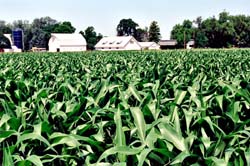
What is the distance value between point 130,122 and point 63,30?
121 meters

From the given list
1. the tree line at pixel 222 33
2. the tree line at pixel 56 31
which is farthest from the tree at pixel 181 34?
the tree line at pixel 56 31

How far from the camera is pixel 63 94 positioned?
168 inches

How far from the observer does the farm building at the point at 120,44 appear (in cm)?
10032

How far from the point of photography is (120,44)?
10131 cm

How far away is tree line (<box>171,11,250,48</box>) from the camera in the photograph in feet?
317

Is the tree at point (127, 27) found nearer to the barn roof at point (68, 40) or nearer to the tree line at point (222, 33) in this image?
the tree line at point (222, 33)

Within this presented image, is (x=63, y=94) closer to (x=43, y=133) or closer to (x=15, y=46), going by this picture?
(x=43, y=133)

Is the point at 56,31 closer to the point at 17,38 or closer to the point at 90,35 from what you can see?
the point at 90,35

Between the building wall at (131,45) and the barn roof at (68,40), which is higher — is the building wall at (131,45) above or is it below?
below

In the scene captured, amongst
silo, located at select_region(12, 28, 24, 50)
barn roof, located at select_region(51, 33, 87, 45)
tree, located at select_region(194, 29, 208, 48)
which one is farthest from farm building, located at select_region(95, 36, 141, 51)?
silo, located at select_region(12, 28, 24, 50)

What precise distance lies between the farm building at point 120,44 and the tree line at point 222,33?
1054 centimetres

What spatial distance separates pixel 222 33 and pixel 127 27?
179 feet

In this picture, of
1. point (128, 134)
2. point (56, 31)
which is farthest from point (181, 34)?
point (128, 134)

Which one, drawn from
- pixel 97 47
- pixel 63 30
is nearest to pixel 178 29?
pixel 97 47
